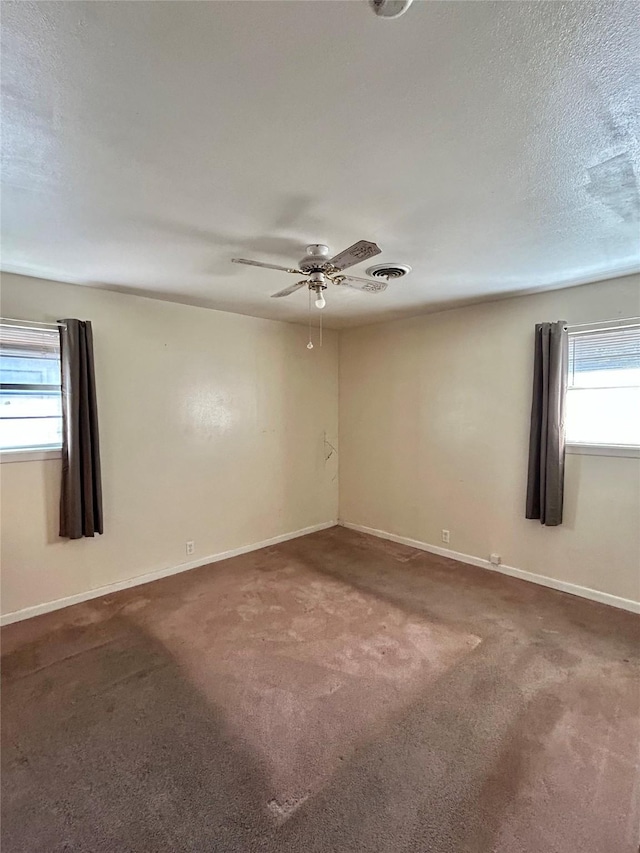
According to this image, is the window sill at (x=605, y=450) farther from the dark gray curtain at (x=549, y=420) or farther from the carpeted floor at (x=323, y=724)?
the carpeted floor at (x=323, y=724)

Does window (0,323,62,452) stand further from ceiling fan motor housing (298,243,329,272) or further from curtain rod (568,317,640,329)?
curtain rod (568,317,640,329)

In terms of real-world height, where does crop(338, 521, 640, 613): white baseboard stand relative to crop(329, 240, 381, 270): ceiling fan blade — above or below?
below

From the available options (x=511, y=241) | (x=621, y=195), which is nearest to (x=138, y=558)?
(x=511, y=241)

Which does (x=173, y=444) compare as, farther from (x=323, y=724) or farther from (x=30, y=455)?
(x=323, y=724)

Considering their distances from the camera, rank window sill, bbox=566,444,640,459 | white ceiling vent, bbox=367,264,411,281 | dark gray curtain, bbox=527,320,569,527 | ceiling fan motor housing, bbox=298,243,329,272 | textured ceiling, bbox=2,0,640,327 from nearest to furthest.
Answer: textured ceiling, bbox=2,0,640,327, ceiling fan motor housing, bbox=298,243,329,272, white ceiling vent, bbox=367,264,411,281, window sill, bbox=566,444,640,459, dark gray curtain, bbox=527,320,569,527

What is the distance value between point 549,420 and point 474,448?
80 centimetres

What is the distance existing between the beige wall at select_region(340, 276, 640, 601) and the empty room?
3 centimetres

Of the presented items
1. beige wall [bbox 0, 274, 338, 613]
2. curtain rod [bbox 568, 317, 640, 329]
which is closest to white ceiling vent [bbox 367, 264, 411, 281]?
curtain rod [bbox 568, 317, 640, 329]

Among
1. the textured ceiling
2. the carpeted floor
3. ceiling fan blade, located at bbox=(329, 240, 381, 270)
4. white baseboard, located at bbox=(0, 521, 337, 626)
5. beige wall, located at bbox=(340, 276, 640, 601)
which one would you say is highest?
the textured ceiling

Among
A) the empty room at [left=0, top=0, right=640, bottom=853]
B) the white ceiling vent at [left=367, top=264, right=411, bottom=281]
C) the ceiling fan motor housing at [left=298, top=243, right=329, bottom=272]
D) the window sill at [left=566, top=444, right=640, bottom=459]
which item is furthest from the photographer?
the window sill at [left=566, top=444, right=640, bottom=459]

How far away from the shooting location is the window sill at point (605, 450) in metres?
2.99

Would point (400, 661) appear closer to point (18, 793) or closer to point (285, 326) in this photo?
point (18, 793)

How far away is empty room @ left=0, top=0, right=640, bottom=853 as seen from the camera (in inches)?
47.9

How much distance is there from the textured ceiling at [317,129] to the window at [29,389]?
631 mm
